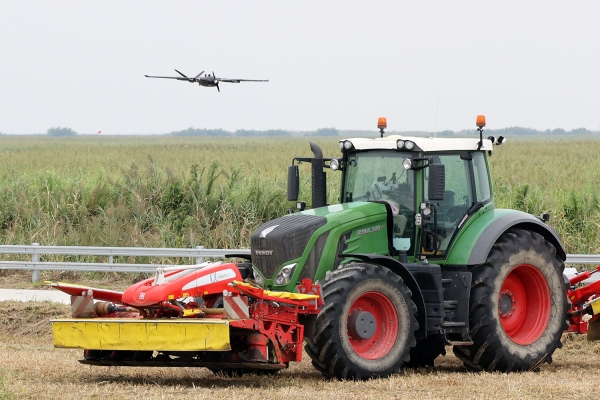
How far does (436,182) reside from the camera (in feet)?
30.7

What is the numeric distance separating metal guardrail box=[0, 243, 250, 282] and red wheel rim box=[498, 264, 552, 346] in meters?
7.38

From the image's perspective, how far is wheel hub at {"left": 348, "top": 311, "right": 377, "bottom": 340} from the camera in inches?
354

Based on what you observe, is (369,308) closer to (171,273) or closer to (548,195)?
(171,273)

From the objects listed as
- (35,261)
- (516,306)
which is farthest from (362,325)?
(35,261)

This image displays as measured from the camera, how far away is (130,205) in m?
20.9

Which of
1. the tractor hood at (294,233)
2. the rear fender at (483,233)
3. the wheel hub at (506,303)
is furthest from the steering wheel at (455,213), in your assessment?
the wheel hub at (506,303)

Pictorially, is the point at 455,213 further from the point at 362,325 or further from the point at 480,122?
the point at 362,325

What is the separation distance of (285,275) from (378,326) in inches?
39.3

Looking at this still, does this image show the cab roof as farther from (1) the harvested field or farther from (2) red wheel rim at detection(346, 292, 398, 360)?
(1) the harvested field

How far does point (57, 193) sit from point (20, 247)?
3723 mm

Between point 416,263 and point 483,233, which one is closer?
point 416,263

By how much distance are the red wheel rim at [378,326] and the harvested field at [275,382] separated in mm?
344

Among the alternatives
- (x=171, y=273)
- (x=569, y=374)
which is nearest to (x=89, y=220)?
(x=171, y=273)

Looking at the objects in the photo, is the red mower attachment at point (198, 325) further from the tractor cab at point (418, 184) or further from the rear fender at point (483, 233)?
the rear fender at point (483, 233)
